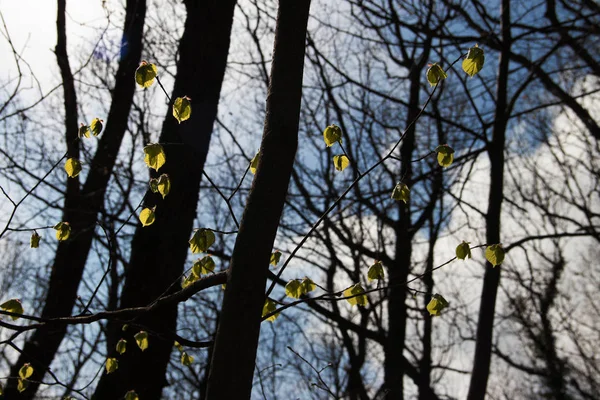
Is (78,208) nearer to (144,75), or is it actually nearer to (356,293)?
(144,75)

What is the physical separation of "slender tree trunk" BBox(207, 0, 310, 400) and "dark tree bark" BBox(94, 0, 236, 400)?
5.38 feet

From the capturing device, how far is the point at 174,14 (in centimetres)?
691

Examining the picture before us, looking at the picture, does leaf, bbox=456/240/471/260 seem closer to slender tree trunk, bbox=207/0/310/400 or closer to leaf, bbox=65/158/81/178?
slender tree trunk, bbox=207/0/310/400

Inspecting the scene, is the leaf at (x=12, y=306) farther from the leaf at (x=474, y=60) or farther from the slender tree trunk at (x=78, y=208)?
the slender tree trunk at (x=78, y=208)

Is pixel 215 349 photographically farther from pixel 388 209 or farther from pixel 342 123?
pixel 342 123

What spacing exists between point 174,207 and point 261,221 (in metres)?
2.11

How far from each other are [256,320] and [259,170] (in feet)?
1.45

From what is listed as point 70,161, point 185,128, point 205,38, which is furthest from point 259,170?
point 205,38

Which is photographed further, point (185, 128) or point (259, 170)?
point (185, 128)

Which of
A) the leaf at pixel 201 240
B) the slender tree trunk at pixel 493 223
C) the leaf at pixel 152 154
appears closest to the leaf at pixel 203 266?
the leaf at pixel 201 240

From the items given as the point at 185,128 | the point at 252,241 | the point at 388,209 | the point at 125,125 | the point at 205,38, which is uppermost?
the point at 125,125

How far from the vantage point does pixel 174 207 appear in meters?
3.45

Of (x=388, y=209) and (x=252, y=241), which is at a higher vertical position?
(x=388, y=209)

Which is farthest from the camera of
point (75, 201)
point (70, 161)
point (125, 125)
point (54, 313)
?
point (125, 125)
